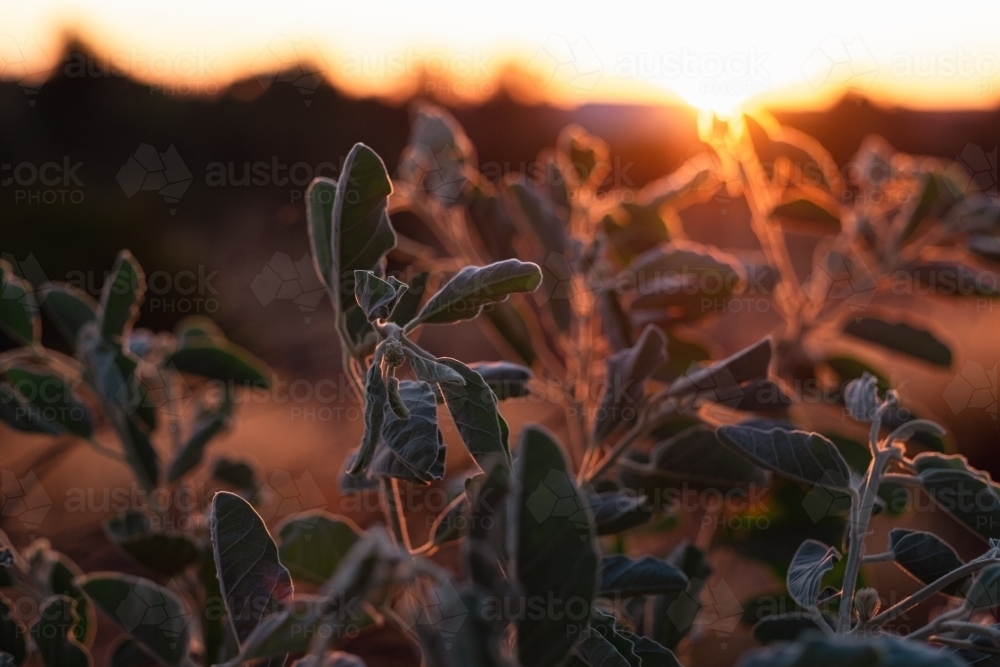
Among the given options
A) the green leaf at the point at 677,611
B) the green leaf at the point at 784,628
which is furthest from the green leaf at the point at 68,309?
the green leaf at the point at 784,628

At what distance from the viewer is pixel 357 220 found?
0.71 m

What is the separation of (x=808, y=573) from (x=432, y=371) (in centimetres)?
41

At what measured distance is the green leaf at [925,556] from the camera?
0.83 meters

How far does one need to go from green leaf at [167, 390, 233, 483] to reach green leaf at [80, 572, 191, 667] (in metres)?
0.32

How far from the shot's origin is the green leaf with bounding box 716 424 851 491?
83 cm

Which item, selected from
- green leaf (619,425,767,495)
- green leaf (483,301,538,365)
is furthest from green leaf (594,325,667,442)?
green leaf (483,301,538,365)

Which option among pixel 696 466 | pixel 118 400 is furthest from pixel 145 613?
pixel 696 466

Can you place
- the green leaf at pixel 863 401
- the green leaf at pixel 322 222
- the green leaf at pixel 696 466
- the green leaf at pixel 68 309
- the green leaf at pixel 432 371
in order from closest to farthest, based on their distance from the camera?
the green leaf at pixel 432 371
the green leaf at pixel 322 222
the green leaf at pixel 863 401
the green leaf at pixel 696 466
the green leaf at pixel 68 309

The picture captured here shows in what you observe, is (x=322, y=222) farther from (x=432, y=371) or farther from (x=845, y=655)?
(x=845, y=655)

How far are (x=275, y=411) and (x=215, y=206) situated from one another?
3.79m

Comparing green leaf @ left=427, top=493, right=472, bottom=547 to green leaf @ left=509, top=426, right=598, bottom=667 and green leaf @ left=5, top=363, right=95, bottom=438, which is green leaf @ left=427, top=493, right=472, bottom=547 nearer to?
green leaf @ left=509, top=426, right=598, bottom=667

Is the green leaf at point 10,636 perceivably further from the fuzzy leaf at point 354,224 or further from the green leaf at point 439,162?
the green leaf at point 439,162

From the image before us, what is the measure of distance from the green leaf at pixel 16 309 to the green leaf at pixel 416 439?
0.80 metres

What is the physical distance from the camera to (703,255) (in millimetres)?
1310
